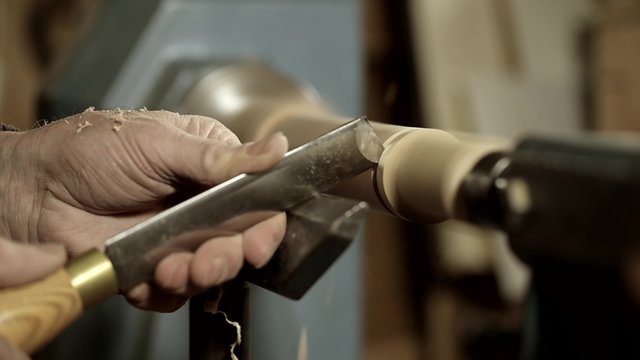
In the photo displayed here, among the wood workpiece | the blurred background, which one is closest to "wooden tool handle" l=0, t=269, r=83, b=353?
the wood workpiece

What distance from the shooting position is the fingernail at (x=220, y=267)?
303 millimetres

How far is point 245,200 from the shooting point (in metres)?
0.29

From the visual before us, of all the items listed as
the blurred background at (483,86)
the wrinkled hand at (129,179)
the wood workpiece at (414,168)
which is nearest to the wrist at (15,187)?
the wrinkled hand at (129,179)

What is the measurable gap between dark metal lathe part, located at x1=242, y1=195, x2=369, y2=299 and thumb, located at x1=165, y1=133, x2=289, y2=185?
3 centimetres

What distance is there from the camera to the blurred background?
1085mm

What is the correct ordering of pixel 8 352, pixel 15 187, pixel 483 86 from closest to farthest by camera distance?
1. pixel 8 352
2. pixel 15 187
3. pixel 483 86

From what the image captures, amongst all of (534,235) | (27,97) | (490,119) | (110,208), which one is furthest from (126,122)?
(490,119)

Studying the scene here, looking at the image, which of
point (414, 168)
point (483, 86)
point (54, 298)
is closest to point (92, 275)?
point (54, 298)

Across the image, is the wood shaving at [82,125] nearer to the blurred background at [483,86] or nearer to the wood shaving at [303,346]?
the wood shaving at [303,346]

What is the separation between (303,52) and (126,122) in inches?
9.9

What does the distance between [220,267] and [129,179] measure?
0.22 ft

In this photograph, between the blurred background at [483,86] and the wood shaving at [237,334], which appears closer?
the wood shaving at [237,334]

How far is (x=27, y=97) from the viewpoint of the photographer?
0.91 m

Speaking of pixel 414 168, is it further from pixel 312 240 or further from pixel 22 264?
pixel 22 264
